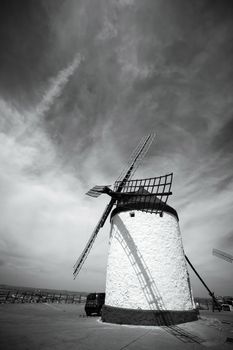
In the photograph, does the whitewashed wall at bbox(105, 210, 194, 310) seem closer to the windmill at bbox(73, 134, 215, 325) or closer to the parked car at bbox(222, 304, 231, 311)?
the windmill at bbox(73, 134, 215, 325)

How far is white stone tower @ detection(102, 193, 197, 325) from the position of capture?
934 centimetres

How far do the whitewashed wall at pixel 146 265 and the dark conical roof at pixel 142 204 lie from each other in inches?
13.2

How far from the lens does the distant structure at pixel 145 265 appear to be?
937cm

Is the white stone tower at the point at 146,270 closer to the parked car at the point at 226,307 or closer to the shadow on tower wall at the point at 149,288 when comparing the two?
the shadow on tower wall at the point at 149,288

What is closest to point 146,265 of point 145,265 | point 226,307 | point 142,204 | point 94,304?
point 145,265

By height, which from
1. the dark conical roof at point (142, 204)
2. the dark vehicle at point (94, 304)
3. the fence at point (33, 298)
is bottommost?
the dark vehicle at point (94, 304)

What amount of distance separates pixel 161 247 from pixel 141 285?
217 centimetres

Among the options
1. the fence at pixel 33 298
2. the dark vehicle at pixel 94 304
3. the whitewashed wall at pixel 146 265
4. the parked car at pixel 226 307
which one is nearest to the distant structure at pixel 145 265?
the whitewashed wall at pixel 146 265

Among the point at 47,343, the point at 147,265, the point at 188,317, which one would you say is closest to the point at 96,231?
the point at 147,265

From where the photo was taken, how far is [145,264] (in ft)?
32.9

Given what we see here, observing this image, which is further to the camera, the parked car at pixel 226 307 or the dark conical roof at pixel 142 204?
the parked car at pixel 226 307

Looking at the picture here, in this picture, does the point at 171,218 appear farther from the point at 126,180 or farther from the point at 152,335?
the point at 152,335

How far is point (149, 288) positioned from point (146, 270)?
2.68ft

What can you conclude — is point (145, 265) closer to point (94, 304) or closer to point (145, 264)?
point (145, 264)
